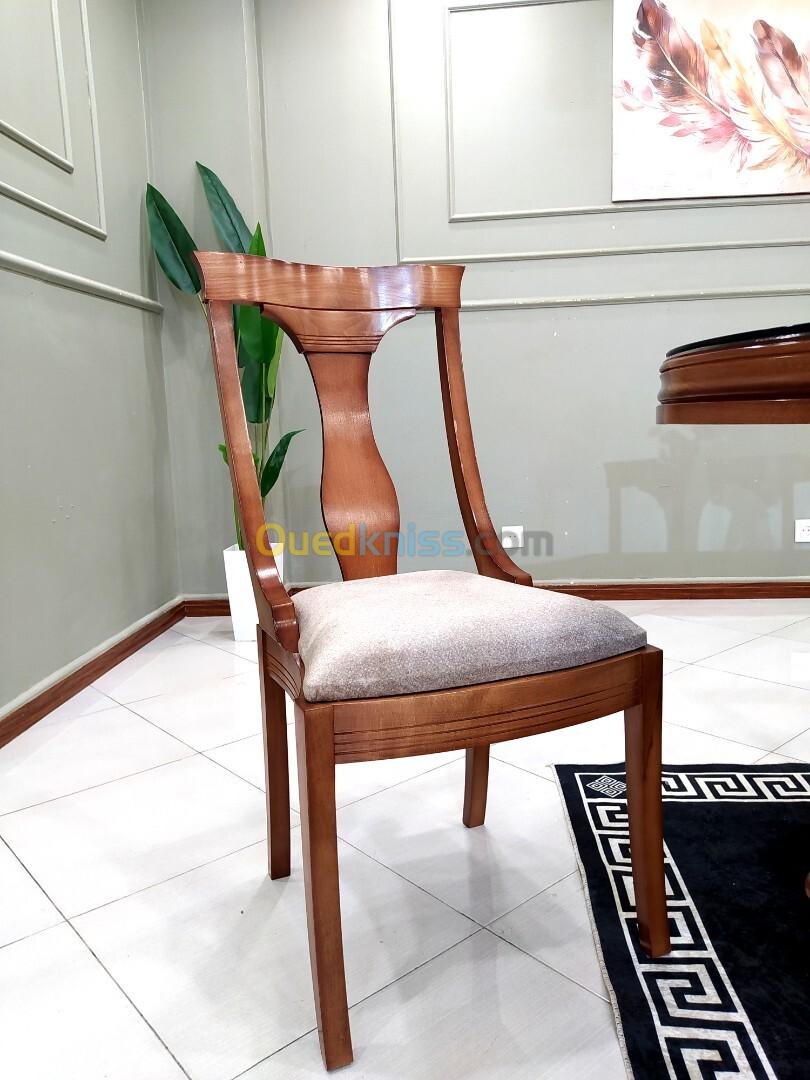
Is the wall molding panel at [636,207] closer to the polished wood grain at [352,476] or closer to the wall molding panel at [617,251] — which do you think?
the wall molding panel at [617,251]

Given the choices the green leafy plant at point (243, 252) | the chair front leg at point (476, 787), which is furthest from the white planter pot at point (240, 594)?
the chair front leg at point (476, 787)

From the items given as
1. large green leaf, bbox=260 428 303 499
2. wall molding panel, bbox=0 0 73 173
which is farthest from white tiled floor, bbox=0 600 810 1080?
wall molding panel, bbox=0 0 73 173

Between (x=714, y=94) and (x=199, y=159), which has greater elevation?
(x=714, y=94)

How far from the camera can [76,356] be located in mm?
2299

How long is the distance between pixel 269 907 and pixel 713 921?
653 mm

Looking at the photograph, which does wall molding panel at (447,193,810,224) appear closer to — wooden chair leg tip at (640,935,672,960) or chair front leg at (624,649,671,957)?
chair front leg at (624,649,671,957)

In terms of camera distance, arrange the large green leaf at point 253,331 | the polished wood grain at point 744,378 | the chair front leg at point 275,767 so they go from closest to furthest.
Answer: the polished wood grain at point 744,378
the chair front leg at point 275,767
the large green leaf at point 253,331

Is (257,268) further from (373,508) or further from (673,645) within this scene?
(673,645)

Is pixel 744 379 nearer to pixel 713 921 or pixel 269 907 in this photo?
pixel 713 921

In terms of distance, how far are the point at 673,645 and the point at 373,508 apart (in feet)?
5.29

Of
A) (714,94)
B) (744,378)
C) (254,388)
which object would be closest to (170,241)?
(254,388)

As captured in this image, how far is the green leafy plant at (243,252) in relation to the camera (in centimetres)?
263

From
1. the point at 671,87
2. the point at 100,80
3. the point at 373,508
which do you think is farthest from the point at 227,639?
the point at 671,87

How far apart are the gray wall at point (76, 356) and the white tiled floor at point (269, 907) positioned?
40 centimetres
